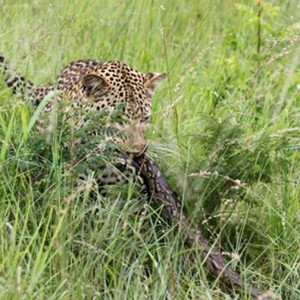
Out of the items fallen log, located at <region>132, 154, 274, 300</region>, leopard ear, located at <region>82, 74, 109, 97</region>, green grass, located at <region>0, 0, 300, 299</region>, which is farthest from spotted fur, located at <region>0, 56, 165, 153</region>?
fallen log, located at <region>132, 154, 274, 300</region>

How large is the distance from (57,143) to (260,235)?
1010mm

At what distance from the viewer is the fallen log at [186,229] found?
3945 millimetres

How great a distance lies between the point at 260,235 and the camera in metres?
4.32

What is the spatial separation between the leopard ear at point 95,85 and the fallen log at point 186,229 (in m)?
0.61

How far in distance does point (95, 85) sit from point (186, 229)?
1.14 m

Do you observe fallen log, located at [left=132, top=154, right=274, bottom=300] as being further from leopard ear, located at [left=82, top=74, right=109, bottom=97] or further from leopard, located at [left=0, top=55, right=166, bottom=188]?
leopard ear, located at [left=82, top=74, right=109, bottom=97]

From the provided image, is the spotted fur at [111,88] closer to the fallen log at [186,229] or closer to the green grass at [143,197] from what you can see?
the green grass at [143,197]

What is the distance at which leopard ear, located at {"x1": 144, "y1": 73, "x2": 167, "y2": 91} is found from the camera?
503 centimetres

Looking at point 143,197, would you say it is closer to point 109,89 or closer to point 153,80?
point 109,89

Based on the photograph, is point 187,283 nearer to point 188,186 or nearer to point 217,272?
point 217,272

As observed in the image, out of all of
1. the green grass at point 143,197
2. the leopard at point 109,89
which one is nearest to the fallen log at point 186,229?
the green grass at point 143,197

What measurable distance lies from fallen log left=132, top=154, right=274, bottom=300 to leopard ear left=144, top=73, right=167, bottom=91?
2.23ft

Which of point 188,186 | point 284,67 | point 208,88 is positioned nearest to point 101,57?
point 208,88

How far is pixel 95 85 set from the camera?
4.92 m
